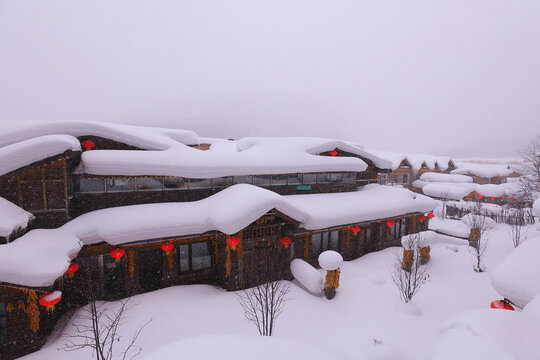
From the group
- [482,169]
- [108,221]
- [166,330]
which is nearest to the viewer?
[166,330]

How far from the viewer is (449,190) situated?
30859mm

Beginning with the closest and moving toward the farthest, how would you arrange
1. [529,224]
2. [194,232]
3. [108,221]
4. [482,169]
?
[108,221] → [194,232] → [529,224] → [482,169]

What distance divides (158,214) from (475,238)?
2109 cm

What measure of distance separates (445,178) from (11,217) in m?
45.4

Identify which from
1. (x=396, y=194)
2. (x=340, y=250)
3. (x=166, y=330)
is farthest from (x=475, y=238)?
(x=166, y=330)

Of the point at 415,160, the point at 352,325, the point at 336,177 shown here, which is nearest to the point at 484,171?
the point at 415,160

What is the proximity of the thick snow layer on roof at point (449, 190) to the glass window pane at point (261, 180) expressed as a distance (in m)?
26.1

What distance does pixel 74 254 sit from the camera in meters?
8.95

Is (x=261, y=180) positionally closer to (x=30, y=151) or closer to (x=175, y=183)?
(x=175, y=183)

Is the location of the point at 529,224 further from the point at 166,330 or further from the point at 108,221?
the point at 108,221

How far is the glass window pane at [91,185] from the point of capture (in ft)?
38.2

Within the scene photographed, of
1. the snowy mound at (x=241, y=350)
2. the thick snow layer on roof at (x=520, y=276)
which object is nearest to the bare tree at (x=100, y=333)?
the snowy mound at (x=241, y=350)

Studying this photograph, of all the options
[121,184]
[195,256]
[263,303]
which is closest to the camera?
[263,303]

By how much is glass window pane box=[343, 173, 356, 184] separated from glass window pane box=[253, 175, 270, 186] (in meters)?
6.32
